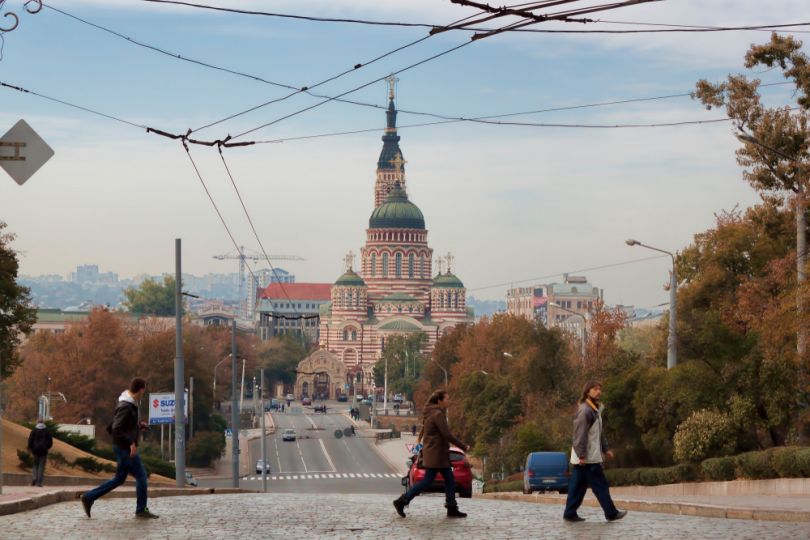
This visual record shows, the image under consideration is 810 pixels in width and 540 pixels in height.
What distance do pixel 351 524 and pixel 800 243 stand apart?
24594mm

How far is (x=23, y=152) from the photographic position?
58.8 feet

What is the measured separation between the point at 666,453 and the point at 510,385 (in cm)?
3544

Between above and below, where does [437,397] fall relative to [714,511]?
above

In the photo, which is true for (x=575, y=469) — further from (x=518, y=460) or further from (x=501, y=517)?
(x=518, y=460)

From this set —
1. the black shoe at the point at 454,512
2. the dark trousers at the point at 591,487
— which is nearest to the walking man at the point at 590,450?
the dark trousers at the point at 591,487

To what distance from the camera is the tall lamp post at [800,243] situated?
35.7 metres

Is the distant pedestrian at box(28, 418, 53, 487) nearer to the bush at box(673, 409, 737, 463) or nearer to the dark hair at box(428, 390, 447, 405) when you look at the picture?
the dark hair at box(428, 390, 447, 405)

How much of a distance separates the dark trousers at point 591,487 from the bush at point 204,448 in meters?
72.4

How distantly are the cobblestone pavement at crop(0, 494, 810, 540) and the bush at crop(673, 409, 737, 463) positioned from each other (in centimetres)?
1919

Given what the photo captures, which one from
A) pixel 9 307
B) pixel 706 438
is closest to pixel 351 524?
pixel 706 438

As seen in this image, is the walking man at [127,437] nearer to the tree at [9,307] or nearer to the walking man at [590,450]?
the walking man at [590,450]

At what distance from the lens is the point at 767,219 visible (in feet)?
139

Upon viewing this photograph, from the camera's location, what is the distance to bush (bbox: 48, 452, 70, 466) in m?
39.6

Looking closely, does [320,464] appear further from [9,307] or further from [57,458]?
[57,458]
